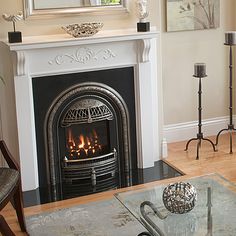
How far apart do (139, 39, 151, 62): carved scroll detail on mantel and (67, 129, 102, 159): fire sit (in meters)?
0.72

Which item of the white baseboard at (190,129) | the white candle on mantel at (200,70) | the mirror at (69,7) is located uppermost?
the mirror at (69,7)

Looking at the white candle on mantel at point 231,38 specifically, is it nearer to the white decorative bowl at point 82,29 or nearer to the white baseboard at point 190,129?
the white baseboard at point 190,129

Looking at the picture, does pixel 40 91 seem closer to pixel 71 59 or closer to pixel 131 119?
pixel 71 59

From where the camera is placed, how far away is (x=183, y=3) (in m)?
4.82

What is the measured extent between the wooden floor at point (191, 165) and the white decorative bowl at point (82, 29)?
1.22 metres

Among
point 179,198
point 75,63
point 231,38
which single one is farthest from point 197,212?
point 231,38

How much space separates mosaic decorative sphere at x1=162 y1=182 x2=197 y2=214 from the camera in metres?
2.81

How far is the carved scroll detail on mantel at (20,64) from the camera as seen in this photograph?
3.79 meters

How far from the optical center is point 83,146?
4301 mm

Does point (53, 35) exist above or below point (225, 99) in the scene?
above

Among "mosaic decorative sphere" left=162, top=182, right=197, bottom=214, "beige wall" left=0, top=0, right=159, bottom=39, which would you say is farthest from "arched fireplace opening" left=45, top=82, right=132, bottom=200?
"mosaic decorative sphere" left=162, top=182, right=197, bottom=214

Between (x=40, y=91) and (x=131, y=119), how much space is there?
2.68 feet

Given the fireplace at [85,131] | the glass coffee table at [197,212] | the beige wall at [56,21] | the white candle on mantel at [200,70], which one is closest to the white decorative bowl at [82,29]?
the beige wall at [56,21]

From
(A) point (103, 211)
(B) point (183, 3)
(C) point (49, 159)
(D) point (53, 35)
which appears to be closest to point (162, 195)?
(A) point (103, 211)
